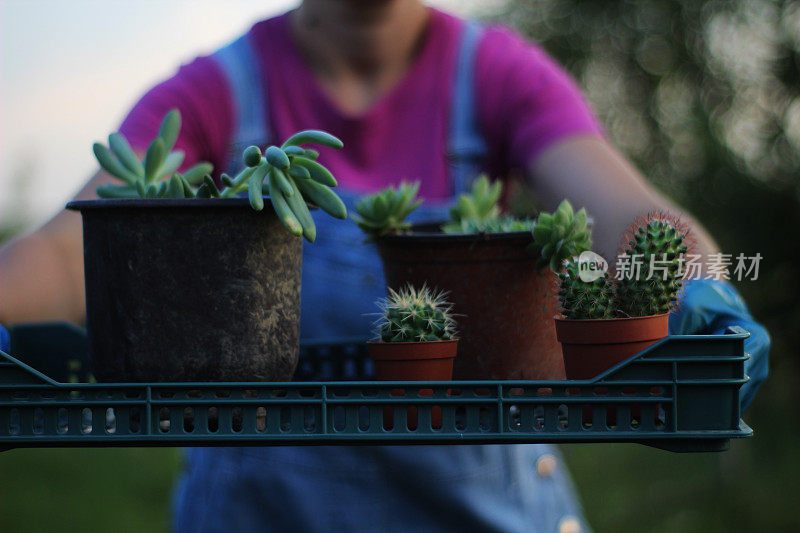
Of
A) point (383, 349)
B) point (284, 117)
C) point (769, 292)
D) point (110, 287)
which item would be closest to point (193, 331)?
point (110, 287)

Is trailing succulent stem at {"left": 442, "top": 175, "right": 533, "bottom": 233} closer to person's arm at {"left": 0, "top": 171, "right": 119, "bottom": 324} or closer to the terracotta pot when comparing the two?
the terracotta pot

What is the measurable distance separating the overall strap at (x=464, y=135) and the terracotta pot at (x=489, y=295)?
1.61ft

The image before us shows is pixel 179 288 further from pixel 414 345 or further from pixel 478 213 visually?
pixel 478 213

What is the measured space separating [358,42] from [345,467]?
2.75 ft

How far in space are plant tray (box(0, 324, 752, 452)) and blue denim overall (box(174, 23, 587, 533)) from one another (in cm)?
71

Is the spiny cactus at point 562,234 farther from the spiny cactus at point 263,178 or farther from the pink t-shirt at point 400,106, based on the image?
the pink t-shirt at point 400,106

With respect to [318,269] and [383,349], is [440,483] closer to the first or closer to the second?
[318,269]

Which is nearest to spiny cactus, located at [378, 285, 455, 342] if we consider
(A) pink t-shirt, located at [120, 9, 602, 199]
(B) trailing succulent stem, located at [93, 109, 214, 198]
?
(B) trailing succulent stem, located at [93, 109, 214, 198]

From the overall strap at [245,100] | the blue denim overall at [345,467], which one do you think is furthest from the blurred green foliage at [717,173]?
the overall strap at [245,100]

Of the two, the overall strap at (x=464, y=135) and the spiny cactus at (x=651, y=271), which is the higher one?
the overall strap at (x=464, y=135)

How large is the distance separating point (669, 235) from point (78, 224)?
907 mm

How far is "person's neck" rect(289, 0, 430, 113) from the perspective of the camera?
1.43 metres

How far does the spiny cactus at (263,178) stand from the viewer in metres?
0.78

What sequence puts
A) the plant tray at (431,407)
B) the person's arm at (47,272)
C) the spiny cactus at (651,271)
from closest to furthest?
the plant tray at (431,407)
the spiny cactus at (651,271)
the person's arm at (47,272)
